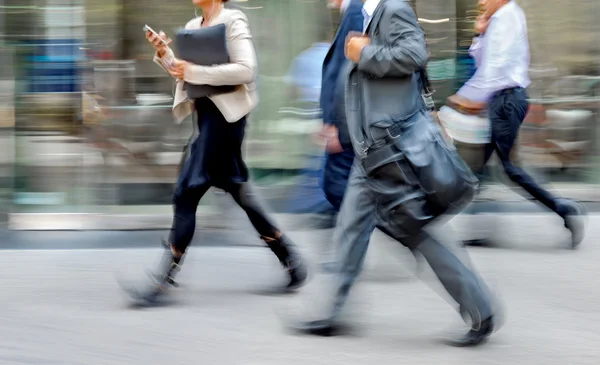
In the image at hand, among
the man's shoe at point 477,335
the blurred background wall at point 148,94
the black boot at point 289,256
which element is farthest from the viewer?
the blurred background wall at point 148,94

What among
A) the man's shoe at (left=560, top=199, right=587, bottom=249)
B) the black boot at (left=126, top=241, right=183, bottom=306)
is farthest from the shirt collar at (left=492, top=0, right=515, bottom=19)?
the black boot at (left=126, top=241, right=183, bottom=306)

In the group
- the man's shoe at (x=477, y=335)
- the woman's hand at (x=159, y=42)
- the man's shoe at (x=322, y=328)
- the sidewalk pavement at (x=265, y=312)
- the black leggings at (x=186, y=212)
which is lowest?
the sidewalk pavement at (x=265, y=312)

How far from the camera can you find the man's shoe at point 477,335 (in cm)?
481

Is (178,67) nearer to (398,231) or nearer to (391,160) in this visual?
(391,160)

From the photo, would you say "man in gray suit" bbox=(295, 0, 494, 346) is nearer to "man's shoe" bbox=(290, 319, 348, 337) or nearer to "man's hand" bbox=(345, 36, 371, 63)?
"man's hand" bbox=(345, 36, 371, 63)

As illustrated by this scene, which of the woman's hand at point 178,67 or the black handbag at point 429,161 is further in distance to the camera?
the woman's hand at point 178,67

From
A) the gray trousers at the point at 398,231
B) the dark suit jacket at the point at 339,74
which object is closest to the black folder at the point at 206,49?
the dark suit jacket at the point at 339,74

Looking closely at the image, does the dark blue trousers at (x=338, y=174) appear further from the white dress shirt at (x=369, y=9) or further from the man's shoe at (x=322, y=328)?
the white dress shirt at (x=369, y=9)

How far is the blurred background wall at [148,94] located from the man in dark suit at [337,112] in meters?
1.66

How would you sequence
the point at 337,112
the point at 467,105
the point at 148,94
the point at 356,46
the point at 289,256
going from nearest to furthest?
1. the point at 356,46
2. the point at 289,256
3. the point at 337,112
4. the point at 467,105
5. the point at 148,94

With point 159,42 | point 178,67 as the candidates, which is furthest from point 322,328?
point 159,42

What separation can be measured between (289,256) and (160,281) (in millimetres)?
694

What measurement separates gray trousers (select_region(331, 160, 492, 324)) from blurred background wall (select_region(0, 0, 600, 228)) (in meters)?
2.80

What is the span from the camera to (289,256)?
5895 mm
